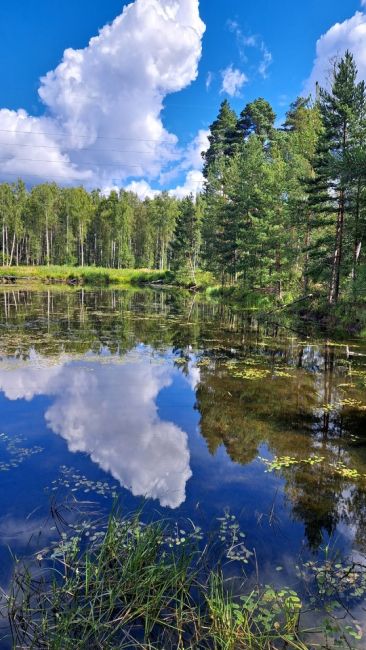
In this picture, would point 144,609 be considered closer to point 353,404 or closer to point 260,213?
point 353,404

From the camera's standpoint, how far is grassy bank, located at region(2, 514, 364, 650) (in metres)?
4.08

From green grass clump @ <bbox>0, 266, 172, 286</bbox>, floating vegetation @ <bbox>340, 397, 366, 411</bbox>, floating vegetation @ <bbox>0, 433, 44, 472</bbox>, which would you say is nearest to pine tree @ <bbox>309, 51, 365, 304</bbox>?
floating vegetation @ <bbox>340, 397, 366, 411</bbox>

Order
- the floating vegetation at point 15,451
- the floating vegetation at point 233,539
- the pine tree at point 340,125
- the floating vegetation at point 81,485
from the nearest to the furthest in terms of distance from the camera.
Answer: the floating vegetation at point 233,539, the floating vegetation at point 81,485, the floating vegetation at point 15,451, the pine tree at point 340,125

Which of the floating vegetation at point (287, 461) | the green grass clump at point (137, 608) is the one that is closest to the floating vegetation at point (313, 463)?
the floating vegetation at point (287, 461)

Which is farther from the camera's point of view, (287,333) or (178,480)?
(287,333)

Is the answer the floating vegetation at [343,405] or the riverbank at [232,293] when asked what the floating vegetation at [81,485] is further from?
the riverbank at [232,293]

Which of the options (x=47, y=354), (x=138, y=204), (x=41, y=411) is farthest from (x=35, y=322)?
(x=138, y=204)

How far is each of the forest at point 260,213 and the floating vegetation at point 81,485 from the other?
58.2ft

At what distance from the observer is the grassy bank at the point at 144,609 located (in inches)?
161

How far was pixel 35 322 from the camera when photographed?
2566 centimetres

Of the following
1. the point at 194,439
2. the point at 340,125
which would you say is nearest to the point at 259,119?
the point at 340,125

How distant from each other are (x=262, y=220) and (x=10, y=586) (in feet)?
109

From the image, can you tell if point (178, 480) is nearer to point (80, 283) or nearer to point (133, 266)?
point (80, 283)

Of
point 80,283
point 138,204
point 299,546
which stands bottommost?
point 299,546
